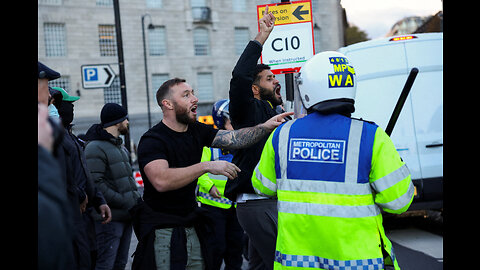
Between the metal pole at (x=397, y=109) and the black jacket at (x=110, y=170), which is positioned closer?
the metal pole at (x=397, y=109)

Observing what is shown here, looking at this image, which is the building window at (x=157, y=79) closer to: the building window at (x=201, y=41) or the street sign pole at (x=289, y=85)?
the building window at (x=201, y=41)

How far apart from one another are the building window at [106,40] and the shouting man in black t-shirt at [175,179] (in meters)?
32.0

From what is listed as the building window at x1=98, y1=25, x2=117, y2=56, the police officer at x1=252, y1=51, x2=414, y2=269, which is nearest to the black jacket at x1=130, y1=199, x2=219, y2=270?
the police officer at x1=252, y1=51, x2=414, y2=269

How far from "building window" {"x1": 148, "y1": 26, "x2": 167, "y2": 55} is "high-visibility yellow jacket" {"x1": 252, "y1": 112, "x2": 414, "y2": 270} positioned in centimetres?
3363

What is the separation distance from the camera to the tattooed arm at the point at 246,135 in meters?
3.69

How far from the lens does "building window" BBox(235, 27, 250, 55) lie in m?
37.5

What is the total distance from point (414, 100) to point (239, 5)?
3190cm

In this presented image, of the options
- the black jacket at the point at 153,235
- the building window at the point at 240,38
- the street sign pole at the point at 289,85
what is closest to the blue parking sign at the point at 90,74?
the street sign pole at the point at 289,85

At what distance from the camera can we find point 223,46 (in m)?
37.0

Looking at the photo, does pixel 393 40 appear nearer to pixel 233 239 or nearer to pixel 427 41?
pixel 427 41

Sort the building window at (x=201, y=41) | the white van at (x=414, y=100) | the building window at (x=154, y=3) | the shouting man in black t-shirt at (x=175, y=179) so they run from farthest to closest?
1. the building window at (x=201, y=41)
2. the building window at (x=154, y=3)
3. the white van at (x=414, y=100)
4. the shouting man in black t-shirt at (x=175, y=179)
